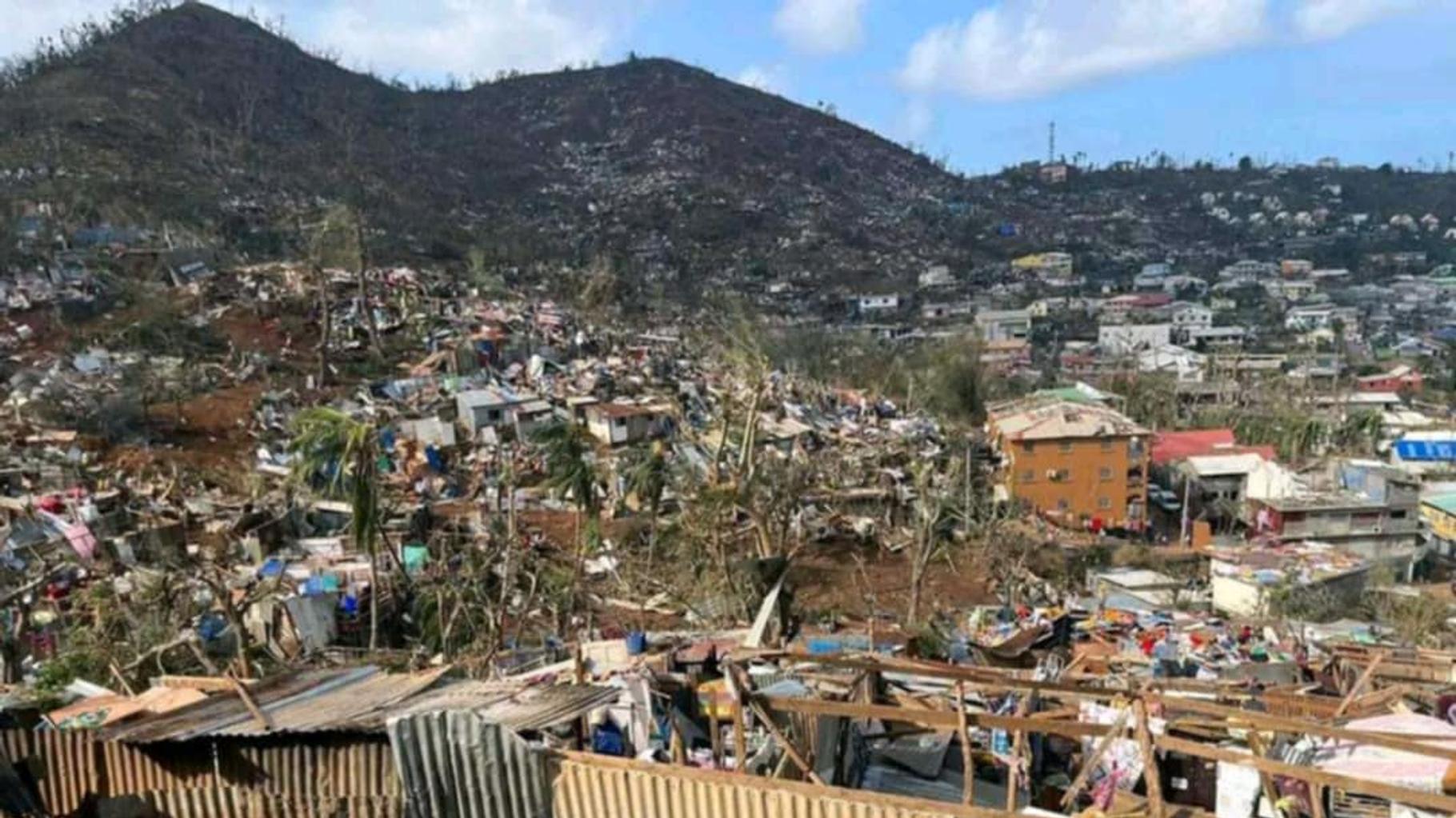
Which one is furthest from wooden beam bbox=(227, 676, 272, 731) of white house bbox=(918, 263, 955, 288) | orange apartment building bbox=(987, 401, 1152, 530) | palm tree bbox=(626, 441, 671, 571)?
white house bbox=(918, 263, 955, 288)

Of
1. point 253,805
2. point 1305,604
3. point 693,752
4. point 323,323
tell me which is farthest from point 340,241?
point 253,805

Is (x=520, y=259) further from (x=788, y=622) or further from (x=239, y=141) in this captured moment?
(x=788, y=622)

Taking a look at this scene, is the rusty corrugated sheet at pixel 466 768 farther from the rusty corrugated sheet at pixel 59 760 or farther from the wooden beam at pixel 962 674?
the rusty corrugated sheet at pixel 59 760

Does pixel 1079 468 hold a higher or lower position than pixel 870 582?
higher

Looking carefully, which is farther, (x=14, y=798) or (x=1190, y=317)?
(x=1190, y=317)

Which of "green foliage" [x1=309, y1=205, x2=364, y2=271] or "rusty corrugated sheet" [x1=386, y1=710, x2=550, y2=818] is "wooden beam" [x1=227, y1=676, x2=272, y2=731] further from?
"green foliage" [x1=309, y1=205, x2=364, y2=271]

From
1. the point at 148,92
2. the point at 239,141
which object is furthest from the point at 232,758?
the point at 148,92

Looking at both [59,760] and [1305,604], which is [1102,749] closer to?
[59,760]
